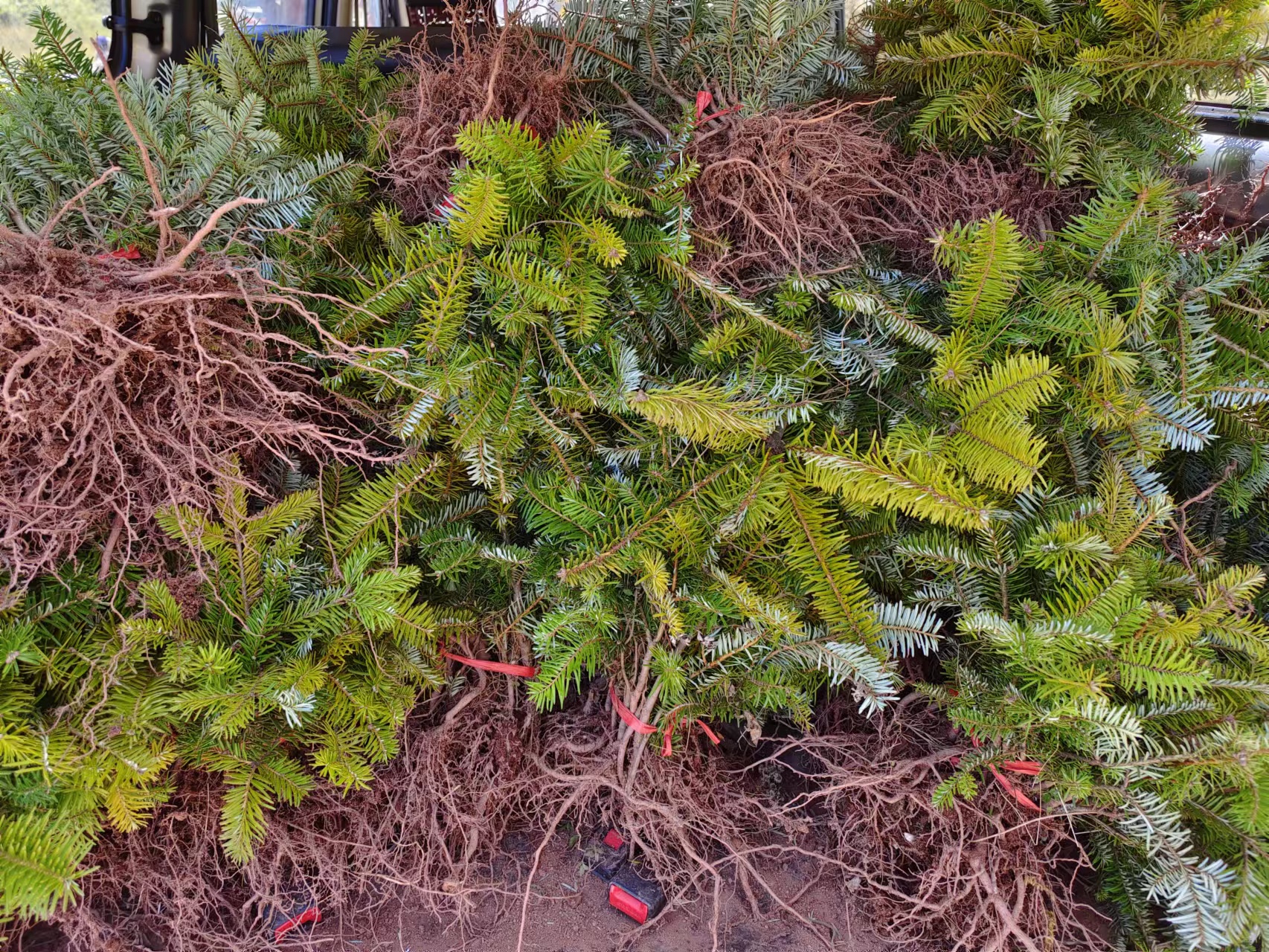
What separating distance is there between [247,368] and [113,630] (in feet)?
0.90

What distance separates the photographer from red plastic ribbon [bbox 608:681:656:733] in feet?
2.80

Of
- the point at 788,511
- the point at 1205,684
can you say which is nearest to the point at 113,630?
the point at 788,511

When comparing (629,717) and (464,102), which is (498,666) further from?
(464,102)

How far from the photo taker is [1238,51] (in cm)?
78

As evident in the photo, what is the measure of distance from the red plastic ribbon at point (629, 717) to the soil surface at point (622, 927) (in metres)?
0.20

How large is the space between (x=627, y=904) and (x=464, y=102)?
0.87m

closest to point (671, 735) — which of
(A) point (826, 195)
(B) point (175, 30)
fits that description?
(A) point (826, 195)

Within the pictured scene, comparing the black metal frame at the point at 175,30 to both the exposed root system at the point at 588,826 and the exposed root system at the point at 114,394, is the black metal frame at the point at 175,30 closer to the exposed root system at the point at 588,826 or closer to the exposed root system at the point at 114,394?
the exposed root system at the point at 114,394

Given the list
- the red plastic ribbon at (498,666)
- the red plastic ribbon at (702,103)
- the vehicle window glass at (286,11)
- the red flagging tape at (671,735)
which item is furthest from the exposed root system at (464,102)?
the vehicle window glass at (286,11)

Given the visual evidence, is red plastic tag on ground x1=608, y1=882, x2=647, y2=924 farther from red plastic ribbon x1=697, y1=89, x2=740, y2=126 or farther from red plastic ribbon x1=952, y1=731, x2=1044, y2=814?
red plastic ribbon x1=697, y1=89, x2=740, y2=126

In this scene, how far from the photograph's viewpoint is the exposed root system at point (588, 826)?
0.78 meters

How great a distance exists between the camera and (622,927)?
0.85 meters

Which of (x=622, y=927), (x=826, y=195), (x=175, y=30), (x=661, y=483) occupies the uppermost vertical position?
(x=175, y=30)

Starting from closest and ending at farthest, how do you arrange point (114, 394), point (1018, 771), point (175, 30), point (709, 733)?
point (114, 394) → point (1018, 771) → point (709, 733) → point (175, 30)
